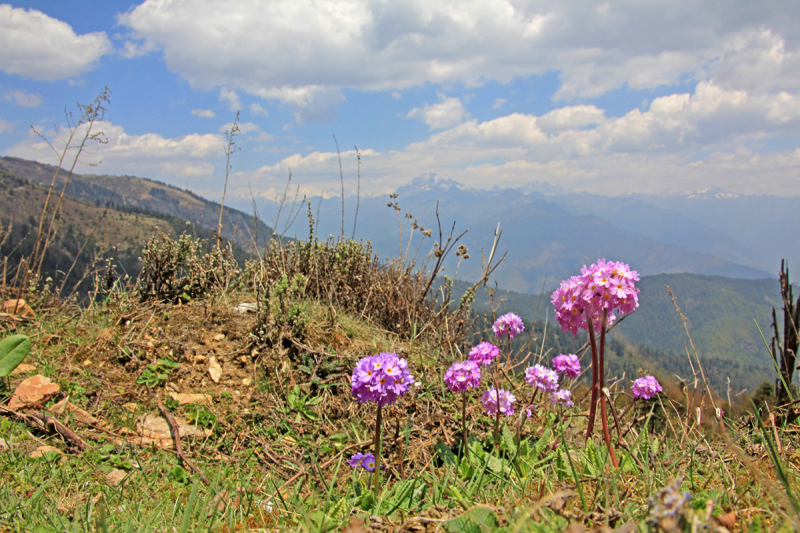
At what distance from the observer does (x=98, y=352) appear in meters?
3.75

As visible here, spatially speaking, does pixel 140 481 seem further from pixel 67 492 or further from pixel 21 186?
pixel 21 186

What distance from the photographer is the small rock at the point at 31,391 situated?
3.04 meters

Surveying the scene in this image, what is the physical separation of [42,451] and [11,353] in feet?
3.27

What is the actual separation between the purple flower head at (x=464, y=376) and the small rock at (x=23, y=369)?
3548 mm

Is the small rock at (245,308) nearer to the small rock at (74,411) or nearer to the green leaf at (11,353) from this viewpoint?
the small rock at (74,411)

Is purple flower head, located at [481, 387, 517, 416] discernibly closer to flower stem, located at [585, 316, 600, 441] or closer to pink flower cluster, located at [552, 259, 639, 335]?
flower stem, located at [585, 316, 600, 441]

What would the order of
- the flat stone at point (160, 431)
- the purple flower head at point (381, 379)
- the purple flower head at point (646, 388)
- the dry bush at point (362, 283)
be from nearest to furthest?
1. the purple flower head at point (381, 379)
2. the flat stone at point (160, 431)
3. the purple flower head at point (646, 388)
4. the dry bush at point (362, 283)

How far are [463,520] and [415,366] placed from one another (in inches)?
95.1

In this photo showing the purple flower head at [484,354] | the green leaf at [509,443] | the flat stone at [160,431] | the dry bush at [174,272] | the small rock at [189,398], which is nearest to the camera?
the green leaf at [509,443]

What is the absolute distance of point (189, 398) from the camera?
3391 millimetres

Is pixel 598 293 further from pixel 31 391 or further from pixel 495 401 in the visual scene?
pixel 31 391

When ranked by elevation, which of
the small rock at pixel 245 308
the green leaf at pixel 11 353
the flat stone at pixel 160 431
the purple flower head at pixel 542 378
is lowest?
the flat stone at pixel 160 431

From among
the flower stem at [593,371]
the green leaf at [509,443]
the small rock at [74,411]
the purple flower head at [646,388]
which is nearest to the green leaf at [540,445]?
the green leaf at [509,443]

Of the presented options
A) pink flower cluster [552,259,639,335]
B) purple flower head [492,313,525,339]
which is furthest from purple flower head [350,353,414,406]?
purple flower head [492,313,525,339]
